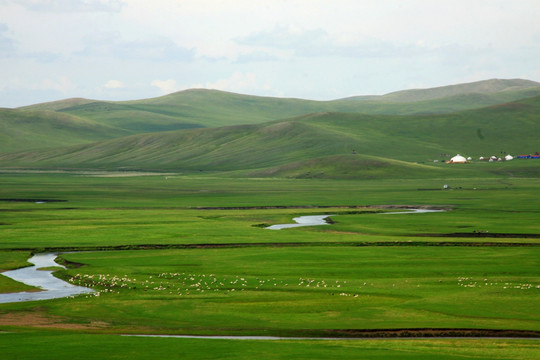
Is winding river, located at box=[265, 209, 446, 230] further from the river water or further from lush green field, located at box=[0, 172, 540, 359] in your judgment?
lush green field, located at box=[0, 172, 540, 359]

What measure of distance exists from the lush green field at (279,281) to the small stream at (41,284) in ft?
5.00

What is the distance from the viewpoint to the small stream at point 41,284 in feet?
176

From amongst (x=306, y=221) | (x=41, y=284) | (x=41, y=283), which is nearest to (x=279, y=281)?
(x=41, y=284)

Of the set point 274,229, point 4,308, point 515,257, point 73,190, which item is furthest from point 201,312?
point 73,190

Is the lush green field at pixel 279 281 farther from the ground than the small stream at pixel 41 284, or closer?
closer

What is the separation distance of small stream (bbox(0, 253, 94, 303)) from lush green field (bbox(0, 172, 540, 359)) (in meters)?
1.52

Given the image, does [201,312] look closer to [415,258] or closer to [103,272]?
[103,272]

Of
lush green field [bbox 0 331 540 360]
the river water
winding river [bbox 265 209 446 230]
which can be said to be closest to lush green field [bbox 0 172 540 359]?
lush green field [bbox 0 331 540 360]

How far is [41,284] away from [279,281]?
59.6 feet

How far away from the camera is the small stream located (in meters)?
53.6

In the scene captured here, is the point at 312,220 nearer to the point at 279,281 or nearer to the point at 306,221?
the point at 306,221

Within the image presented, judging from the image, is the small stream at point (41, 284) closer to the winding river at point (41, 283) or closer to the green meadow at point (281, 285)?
the winding river at point (41, 283)

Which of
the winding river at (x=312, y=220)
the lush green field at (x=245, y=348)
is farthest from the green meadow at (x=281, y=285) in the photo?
the winding river at (x=312, y=220)

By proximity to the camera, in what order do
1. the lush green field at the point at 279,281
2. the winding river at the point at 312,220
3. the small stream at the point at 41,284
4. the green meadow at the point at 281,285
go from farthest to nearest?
the winding river at the point at 312,220, the small stream at the point at 41,284, the lush green field at the point at 279,281, the green meadow at the point at 281,285
